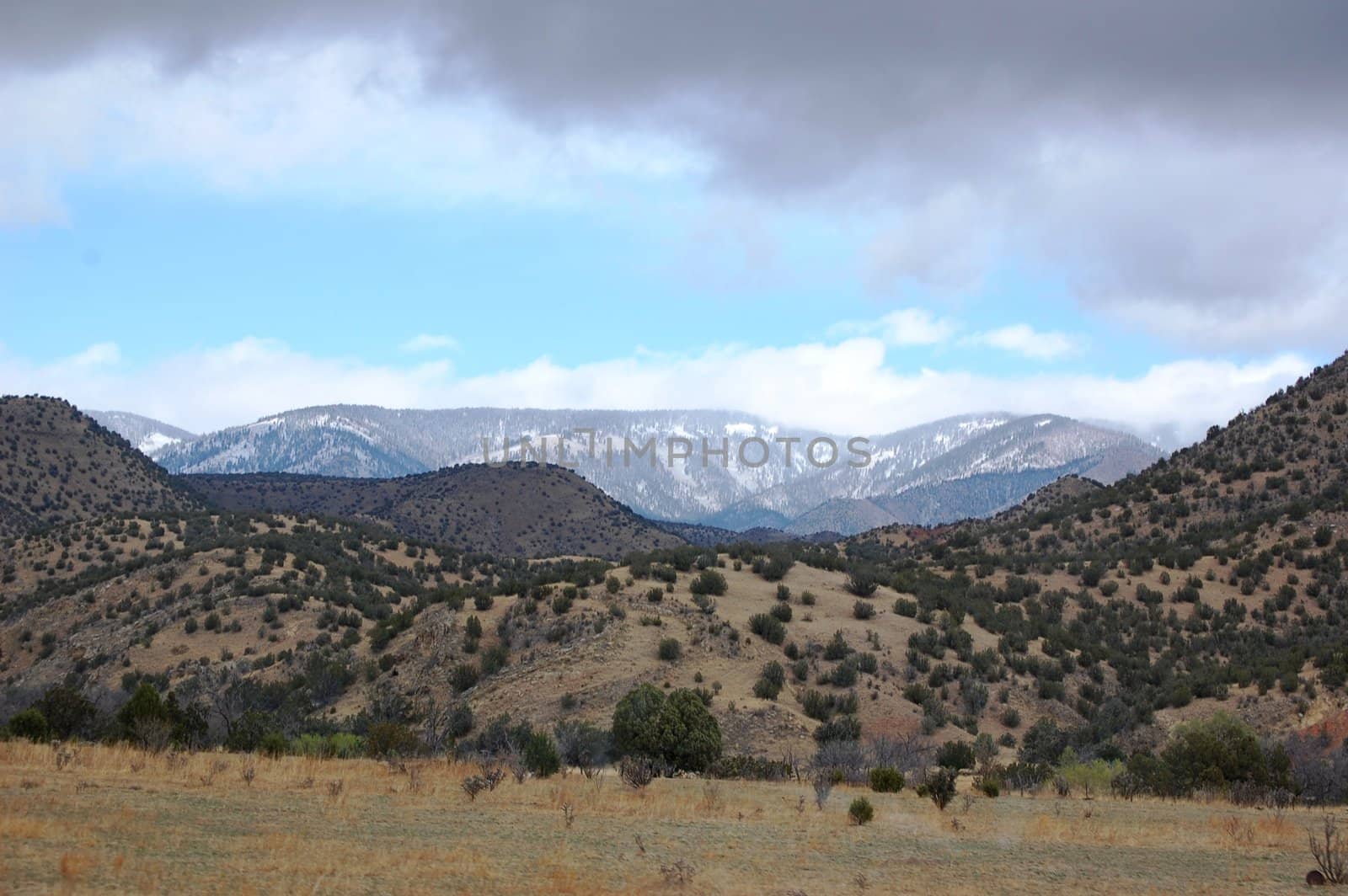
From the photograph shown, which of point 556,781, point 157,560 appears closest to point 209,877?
point 556,781

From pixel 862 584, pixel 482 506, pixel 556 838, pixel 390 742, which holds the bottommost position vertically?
pixel 390 742

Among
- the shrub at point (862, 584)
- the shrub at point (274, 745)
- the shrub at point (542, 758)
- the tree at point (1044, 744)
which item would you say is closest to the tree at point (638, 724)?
the shrub at point (542, 758)

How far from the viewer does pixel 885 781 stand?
1052 inches

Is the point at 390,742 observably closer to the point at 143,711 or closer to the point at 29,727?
the point at 143,711

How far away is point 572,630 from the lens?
4688cm

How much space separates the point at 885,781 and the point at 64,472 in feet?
387

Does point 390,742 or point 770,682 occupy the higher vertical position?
point 770,682

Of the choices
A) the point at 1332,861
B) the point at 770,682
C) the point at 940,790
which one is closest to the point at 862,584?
the point at 770,682

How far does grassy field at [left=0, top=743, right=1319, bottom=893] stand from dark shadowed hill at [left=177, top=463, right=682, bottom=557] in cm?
11174

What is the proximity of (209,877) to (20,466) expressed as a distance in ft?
397

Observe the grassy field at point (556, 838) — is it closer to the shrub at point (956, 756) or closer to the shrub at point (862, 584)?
the shrub at point (956, 756)

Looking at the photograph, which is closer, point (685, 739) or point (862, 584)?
point (685, 739)

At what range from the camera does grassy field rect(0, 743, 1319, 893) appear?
14.8m

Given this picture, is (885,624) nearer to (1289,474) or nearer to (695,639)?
(695,639)
